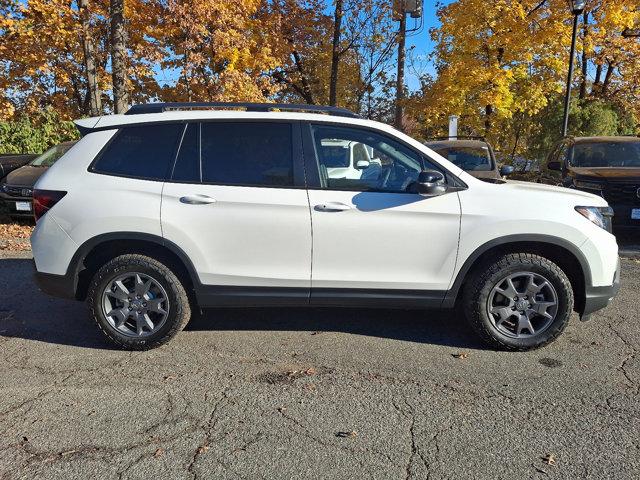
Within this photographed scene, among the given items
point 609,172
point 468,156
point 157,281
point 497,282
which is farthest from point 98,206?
point 468,156

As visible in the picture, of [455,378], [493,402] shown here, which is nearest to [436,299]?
[455,378]

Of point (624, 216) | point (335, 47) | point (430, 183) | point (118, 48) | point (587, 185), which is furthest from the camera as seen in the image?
point (335, 47)

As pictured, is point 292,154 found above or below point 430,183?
above

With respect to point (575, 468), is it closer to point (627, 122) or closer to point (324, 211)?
point (324, 211)

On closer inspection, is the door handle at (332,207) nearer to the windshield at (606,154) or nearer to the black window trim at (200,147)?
the black window trim at (200,147)

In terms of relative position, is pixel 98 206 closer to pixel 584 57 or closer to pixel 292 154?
pixel 292 154

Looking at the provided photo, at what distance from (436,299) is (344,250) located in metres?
0.82

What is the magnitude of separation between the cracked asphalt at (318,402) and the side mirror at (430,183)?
1273 mm

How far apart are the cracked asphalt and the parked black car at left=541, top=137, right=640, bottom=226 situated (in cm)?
386

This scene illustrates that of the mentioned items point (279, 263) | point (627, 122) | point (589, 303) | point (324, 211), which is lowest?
point (589, 303)

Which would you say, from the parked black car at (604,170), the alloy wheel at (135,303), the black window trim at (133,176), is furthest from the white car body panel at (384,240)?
the parked black car at (604,170)

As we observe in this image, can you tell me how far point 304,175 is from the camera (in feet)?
12.7

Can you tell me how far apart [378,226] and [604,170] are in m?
6.30

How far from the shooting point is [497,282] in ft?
12.8
